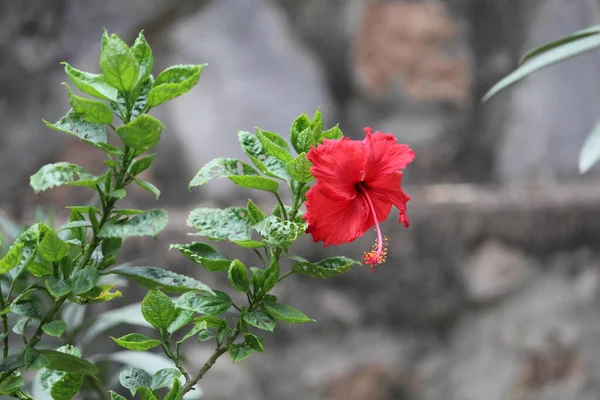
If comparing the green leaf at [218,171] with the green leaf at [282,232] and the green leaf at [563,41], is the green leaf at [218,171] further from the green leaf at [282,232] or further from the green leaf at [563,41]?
the green leaf at [563,41]

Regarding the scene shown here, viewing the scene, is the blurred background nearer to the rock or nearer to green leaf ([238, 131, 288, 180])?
the rock

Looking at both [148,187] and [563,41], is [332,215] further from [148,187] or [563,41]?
[563,41]

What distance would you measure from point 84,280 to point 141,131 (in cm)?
11

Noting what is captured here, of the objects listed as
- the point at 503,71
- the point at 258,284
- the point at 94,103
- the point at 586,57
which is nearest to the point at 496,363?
the point at 503,71

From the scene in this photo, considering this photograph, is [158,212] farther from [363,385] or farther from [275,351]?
[363,385]

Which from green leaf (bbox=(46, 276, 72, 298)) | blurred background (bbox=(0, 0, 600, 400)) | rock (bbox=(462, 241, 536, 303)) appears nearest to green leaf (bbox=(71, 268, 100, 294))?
green leaf (bbox=(46, 276, 72, 298))

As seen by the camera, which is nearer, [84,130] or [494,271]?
[84,130]

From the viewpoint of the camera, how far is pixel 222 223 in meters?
0.48

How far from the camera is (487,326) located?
1.77m

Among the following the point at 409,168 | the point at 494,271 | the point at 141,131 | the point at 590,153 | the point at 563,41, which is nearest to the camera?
the point at 141,131

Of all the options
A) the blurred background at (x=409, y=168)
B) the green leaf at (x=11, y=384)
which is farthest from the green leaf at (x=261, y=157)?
the blurred background at (x=409, y=168)

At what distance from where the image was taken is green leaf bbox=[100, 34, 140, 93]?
0.42 m

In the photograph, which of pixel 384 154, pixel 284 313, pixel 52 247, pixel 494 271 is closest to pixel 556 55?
pixel 384 154

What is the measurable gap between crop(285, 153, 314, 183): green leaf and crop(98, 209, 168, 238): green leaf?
89 millimetres
